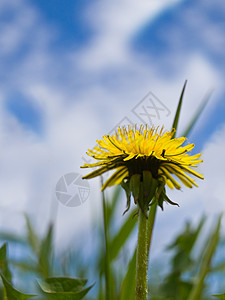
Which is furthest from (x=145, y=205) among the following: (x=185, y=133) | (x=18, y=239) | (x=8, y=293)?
(x=18, y=239)

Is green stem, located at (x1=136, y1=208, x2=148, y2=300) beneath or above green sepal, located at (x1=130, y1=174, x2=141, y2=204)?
beneath

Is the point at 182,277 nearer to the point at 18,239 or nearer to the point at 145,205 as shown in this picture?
the point at 18,239

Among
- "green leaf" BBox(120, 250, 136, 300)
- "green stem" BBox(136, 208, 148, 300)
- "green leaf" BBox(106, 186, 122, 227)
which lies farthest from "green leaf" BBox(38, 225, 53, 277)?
"green stem" BBox(136, 208, 148, 300)

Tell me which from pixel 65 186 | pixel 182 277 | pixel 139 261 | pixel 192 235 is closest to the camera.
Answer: pixel 139 261

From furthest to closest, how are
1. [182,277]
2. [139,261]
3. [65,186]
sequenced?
[182,277], [65,186], [139,261]

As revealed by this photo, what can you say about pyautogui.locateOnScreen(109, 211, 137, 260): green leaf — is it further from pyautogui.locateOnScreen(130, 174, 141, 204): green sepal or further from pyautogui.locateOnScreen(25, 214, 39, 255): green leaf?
pyautogui.locateOnScreen(25, 214, 39, 255): green leaf

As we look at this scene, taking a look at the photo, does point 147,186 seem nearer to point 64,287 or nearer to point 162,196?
point 162,196

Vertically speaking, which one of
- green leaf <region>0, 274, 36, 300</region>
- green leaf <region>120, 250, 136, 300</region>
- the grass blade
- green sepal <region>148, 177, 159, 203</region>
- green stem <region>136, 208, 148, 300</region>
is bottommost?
the grass blade
